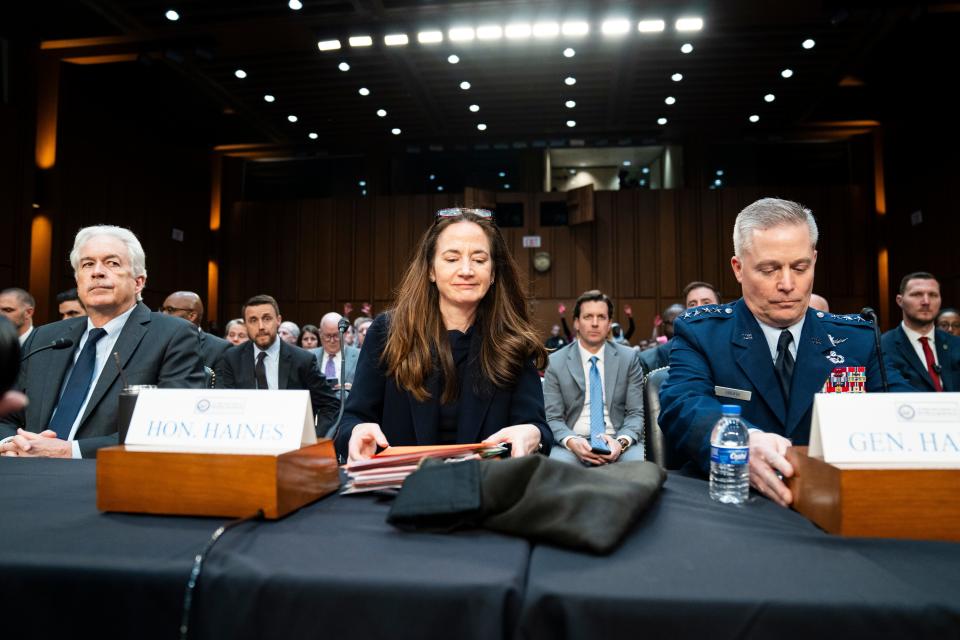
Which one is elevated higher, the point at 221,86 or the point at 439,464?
the point at 221,86

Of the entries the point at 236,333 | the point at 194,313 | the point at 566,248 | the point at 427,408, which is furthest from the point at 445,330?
the point at 566,248

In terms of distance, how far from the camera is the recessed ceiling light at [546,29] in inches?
314

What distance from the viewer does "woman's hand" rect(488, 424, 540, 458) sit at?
1.48 m

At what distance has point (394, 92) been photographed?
32.5 feet

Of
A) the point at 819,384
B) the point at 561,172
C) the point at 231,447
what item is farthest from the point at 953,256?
the point at 231,447

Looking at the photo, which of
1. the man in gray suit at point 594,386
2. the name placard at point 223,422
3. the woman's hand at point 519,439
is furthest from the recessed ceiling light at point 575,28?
the name placard at point 223,422

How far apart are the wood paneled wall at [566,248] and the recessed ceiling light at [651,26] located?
4383 mm

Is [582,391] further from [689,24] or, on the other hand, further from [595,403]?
[689,24]

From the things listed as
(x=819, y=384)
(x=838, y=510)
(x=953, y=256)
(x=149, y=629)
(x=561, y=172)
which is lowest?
(x=149, y=629)

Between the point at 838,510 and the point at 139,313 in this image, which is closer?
the point at 838,510

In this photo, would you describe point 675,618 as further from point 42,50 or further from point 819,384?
point 42,50

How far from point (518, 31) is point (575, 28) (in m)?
0.75

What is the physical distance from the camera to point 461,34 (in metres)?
8.10

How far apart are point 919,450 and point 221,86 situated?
1064cm
